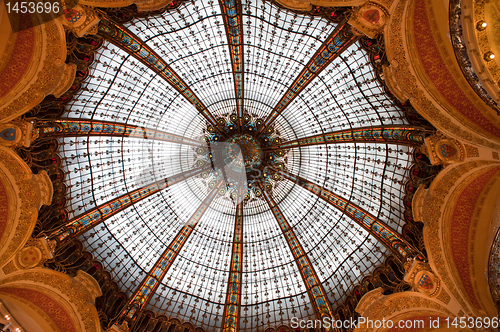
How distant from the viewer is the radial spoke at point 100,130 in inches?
546

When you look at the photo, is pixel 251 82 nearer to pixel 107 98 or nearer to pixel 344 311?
pixel 107 98

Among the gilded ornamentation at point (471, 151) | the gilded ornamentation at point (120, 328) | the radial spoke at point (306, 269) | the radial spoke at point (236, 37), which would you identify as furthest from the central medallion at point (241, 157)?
the gilded ornamentation at point (471, 151)

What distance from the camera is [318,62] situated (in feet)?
52.9

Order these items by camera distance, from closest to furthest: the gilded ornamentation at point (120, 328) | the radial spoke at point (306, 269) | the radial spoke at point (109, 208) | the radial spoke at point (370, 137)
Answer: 1. the radial spoke at point (370, 137)
2. the gilded ornamentation at point (120, 328)
3. the radial spoke at point (109, 208)
4. the radial spoke at point (306, 269)

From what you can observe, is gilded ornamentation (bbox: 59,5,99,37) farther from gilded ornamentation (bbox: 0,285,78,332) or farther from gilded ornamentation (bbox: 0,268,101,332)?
gilded ornamentation (bbox: 0,285,78,332)

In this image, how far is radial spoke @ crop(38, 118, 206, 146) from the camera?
13.9 meters

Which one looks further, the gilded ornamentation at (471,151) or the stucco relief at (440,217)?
the stucco relief at (440,217)

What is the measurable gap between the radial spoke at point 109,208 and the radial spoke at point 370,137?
786cm

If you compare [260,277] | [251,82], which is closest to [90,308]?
[260,277]

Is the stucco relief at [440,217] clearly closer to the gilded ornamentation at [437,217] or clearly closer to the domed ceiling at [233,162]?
the gilded ornamentation at [437,217]

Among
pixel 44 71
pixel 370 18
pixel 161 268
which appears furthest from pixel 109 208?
pixel 370 18

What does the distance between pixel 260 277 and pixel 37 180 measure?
15385mm

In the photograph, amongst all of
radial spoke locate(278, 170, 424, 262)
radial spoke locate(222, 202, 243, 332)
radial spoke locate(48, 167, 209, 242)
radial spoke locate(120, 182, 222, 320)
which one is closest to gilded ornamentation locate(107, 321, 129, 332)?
radial spoke locate(120, 182, 222, 320)

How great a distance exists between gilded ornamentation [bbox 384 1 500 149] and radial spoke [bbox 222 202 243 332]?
44.6ft
